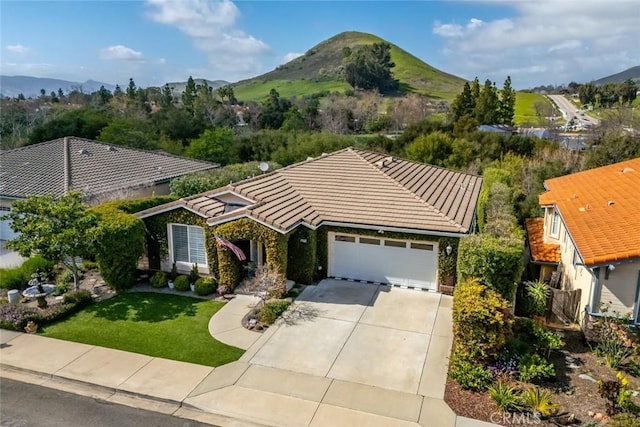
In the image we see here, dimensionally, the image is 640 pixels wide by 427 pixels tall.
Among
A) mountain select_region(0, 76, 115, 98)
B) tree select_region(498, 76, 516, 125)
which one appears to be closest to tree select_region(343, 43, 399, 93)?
tree select_region(498, 76, 516, 125)

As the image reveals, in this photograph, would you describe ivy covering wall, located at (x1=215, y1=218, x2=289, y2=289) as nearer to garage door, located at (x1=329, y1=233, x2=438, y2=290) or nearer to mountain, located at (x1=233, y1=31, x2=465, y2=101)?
garage door, located at (x1=329, y1=233, x2=438, y2=290)

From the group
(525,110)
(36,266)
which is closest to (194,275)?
(36,266)

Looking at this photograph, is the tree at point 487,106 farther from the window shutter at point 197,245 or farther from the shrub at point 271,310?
the shrub at point 271,310

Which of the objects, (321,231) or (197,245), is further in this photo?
(321,231)

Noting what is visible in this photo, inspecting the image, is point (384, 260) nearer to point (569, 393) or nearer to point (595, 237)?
point (595, 237)

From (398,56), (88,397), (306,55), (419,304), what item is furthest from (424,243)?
(306,55)

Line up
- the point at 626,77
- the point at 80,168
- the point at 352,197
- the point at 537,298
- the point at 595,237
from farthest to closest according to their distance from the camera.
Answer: the point at 626,77 < the point at 80,168 < the point at 352,197 < the point at 537,298 < the point at 595,237

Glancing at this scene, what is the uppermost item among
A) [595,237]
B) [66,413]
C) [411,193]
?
[411,193]

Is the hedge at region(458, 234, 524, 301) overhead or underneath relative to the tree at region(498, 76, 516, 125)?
underneath
